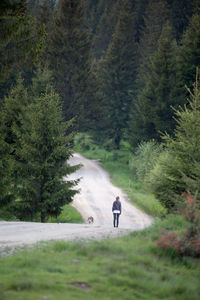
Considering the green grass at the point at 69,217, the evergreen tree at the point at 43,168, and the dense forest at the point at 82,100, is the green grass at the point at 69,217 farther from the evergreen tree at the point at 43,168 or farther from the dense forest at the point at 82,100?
the evergreen tree at the point at 43,168

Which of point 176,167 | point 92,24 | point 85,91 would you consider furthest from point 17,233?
point 92,24

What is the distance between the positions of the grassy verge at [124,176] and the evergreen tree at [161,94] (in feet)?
17.3

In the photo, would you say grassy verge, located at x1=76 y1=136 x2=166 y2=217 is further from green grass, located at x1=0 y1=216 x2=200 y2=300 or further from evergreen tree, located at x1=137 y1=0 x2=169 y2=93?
evergreen tree, located at x1=137 y1=0 x2=169 y2=93

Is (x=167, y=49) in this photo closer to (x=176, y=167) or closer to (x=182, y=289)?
(x=176, y=167)

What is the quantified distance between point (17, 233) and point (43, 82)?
1746 cm

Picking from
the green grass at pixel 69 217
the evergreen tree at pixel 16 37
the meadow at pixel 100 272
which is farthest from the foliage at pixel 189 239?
the green grass at pixel 69 217

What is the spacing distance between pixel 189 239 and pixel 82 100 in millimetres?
35211

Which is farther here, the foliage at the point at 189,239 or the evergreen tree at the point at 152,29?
the evergreen tree at the point at 152,29

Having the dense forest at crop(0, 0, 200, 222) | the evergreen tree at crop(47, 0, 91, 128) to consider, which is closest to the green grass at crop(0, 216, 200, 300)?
the dense forest at crop(0, 0, 200, 222)

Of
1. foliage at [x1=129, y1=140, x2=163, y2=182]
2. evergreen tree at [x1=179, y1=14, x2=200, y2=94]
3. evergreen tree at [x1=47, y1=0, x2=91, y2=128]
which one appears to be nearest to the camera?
foliage at [x1=129, y1=140, x2=163, y2=182]

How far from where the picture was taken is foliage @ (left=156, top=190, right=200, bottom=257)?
25.9 feet

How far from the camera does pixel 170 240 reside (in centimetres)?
812

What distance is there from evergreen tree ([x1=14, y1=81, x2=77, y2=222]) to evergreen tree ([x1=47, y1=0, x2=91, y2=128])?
70.0ft

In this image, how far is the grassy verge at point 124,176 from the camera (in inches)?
963
